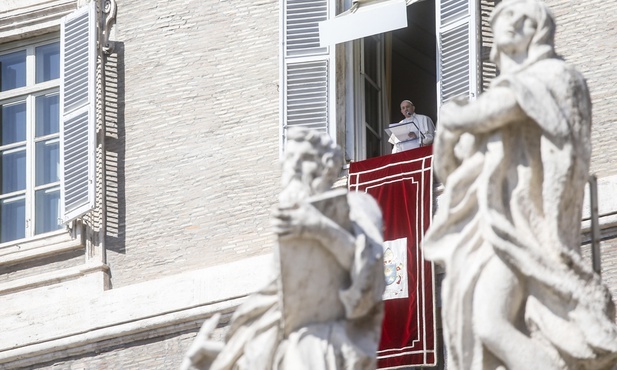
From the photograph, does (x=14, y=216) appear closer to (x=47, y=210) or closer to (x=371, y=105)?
(x=47, y=210)

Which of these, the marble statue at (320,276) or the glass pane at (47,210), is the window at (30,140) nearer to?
the glass pane at (47,210)

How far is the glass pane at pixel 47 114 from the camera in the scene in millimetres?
27594

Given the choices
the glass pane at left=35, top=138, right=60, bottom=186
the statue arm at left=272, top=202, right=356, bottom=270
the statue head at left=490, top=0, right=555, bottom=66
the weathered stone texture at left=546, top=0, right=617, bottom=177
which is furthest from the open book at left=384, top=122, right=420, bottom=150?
the statue arm at left=272, top=202, right=356, bottom=270

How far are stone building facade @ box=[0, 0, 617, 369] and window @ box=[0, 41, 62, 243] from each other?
0.03 m

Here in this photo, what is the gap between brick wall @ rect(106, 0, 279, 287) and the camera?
2605cm

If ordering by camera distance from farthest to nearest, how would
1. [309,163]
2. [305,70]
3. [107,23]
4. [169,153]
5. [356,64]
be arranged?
[107,23] → [169,153] → [356,64] → [305,70] → [309,163]

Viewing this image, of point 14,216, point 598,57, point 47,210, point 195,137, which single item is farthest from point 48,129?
point 598,57

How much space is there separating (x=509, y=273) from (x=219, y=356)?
4.96 feet

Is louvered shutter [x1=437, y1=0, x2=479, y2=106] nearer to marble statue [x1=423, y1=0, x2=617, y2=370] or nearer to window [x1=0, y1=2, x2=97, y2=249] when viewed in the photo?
window [x1=0, y1=2, x2=97, y2=249]

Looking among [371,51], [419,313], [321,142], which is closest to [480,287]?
[321,142]

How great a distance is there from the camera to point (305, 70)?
84.7 feet

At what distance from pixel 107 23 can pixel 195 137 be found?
1.53 metres

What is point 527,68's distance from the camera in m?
14.2

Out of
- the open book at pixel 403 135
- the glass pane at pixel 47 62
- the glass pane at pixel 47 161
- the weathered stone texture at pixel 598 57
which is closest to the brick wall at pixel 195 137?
the glass pane at pixel 47 161
